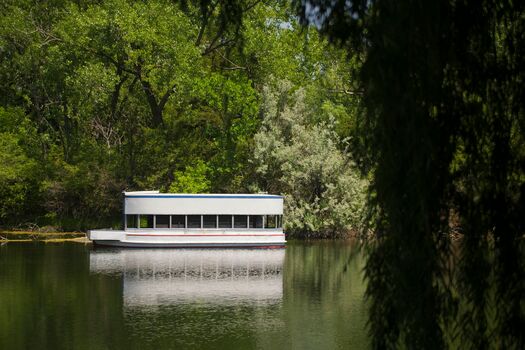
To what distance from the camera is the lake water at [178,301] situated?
18.9m

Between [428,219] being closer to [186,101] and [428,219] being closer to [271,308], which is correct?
[271,308]

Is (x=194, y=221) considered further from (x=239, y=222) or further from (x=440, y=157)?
(x=440, y=157)

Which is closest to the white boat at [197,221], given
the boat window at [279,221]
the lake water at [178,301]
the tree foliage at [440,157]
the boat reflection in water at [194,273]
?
the boat window at [279,221]

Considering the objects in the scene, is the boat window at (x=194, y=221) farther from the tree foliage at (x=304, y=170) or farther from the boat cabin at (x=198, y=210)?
the tree foliage at (x=304, y=170)

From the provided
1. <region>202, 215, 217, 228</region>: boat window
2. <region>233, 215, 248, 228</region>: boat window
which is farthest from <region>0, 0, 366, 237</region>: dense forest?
<region>233, 215, 248, 228</region>: boat window

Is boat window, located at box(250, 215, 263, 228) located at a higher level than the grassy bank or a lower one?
higher

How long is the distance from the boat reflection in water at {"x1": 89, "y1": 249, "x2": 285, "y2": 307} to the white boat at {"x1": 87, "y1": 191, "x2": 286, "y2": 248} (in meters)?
1.24

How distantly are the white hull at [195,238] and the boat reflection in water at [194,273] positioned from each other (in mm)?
1121

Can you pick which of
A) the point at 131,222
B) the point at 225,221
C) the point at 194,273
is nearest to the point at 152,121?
the point at 131,222

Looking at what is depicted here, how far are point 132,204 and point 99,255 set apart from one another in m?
5.65

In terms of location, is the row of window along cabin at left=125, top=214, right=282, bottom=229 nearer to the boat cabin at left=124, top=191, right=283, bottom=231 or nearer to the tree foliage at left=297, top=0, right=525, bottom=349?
the boat cabin at left=124, top=191, right=283, bottom=231

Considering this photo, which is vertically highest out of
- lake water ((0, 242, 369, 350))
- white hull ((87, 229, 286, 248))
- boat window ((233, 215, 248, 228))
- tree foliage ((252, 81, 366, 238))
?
tree foliage ((252, 81, 366, 238))

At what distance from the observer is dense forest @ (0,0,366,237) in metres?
48.0

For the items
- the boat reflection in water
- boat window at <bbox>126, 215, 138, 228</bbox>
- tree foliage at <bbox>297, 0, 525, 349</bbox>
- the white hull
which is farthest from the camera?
boat window at <bbox>126, 215, 138, 228</bbox>
